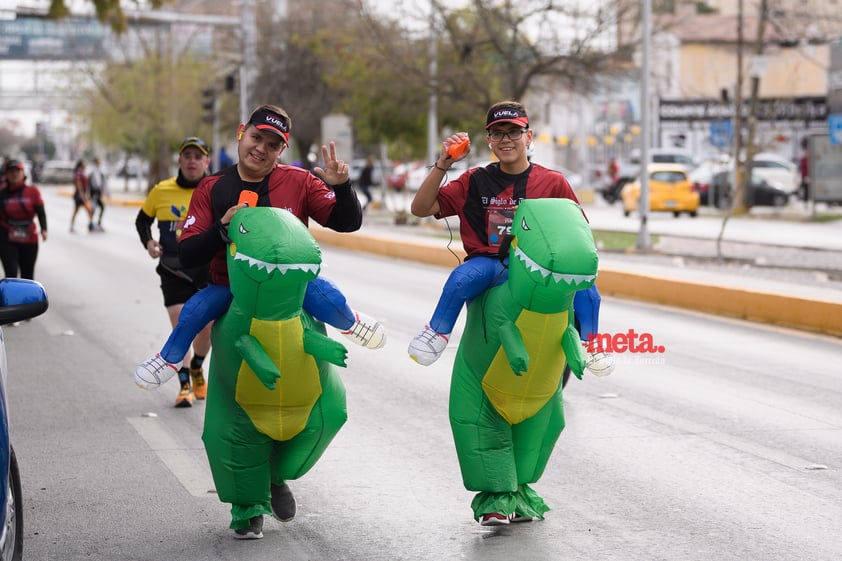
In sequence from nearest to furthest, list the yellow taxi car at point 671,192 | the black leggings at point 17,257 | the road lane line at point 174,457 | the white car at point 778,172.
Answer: the road lane line at point 174,457 → the black leggings at point 17,257 → the yellow taxi car at point 671,192 → the white car at point 778,172

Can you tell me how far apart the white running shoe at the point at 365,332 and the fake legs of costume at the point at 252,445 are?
7.7 inches

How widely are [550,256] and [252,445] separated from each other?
60.0 inches

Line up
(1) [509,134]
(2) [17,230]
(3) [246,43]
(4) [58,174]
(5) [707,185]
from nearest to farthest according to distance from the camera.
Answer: (1) [509,134]
(2) [17,230]
(3) [246,43]
(5) [707,185]
(4) [58,174]

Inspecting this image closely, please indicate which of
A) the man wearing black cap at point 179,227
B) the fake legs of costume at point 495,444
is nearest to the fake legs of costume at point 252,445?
the fake legs of costume at point 495,444

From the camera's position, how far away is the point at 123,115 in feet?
190

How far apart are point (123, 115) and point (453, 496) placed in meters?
52.9

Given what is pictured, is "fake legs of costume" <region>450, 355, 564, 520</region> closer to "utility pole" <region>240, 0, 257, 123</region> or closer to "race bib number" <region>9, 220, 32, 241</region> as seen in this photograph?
"race bib number" <region>9, 220, 32, 241</region>

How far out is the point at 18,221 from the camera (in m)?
15.3

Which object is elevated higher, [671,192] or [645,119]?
[645,119]

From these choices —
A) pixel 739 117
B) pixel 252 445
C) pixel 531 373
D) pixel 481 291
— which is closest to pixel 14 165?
pixel 252 445

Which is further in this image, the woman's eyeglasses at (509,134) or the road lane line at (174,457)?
the road lane line at (174,457)

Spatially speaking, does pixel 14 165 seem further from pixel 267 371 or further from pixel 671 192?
pixel 671 192

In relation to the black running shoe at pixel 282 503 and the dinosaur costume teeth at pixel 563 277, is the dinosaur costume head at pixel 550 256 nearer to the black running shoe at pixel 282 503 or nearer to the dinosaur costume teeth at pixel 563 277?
the dinosaur costume teeth at pixel 563 277

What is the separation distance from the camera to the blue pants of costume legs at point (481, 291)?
20.4 feet
